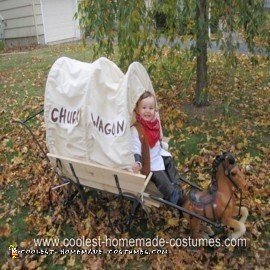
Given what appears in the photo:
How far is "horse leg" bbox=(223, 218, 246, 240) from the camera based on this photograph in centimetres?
400

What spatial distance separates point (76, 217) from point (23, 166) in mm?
1853

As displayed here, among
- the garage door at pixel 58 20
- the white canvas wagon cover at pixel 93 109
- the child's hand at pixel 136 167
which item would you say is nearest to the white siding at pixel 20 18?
the garage door at pixel 58 20

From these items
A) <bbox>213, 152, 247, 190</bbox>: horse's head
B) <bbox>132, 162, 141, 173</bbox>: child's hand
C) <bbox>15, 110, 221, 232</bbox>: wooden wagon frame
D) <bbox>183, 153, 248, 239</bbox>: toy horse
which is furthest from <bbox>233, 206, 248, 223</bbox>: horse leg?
<bbox>132, 162, 141, 173</bbox>: child's hand

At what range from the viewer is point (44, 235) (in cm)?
473

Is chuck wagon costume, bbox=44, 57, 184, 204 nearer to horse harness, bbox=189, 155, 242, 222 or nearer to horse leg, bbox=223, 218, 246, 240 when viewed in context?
horse harness, bbox=189, 155, 242, 222

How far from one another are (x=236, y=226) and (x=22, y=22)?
58.2 ft

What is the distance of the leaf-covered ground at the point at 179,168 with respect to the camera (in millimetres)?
4259

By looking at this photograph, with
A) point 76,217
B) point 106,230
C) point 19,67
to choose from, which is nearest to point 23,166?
point 76,217

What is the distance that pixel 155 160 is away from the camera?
175 inches

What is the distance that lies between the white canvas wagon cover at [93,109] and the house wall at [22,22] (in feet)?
50.0

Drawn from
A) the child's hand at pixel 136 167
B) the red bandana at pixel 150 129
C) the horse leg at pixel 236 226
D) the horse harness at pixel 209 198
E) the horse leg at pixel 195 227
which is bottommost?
the horse leg at pixel 195 227

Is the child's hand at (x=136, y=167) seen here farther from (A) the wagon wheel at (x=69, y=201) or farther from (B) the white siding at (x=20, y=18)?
(B) the white siding at (x=20, y=18)

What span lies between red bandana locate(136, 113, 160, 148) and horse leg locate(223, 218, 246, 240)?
1.17 meters

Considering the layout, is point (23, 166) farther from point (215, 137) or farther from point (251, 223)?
point (251, 223)
